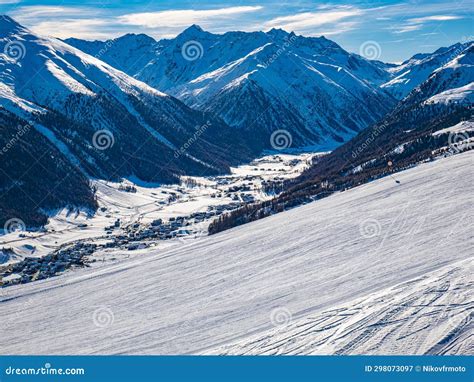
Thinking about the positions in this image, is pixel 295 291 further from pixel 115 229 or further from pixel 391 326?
pixel 115 229

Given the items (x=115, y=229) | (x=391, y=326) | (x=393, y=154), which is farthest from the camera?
(x=115, y=229)

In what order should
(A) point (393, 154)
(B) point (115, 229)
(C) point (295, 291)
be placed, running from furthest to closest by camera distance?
(B) point (115, 229), (A) point (393, 154), (C) point (295, 291)

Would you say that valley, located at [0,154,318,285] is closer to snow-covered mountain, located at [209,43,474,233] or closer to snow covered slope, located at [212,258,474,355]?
snow-covered mountain, located at [209,43,474,233]

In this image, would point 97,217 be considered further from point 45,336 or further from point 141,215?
point 45,336

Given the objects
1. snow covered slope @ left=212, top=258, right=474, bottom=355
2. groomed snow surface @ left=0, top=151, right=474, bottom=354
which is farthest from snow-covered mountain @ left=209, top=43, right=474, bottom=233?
snow covered slope @ left=212, top=258, right=474, bottom=355

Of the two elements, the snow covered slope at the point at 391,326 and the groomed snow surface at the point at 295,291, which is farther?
the groomed snow surface at the point at 295,291

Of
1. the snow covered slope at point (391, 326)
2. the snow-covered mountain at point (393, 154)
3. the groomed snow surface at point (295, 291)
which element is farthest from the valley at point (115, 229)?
the snow covered slope at point (391, 326)

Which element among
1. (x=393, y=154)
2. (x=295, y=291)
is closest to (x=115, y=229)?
(x=393, y=154)

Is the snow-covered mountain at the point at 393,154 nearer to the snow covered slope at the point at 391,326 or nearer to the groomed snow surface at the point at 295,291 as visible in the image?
the groomed snow surface at the point at 295,291
